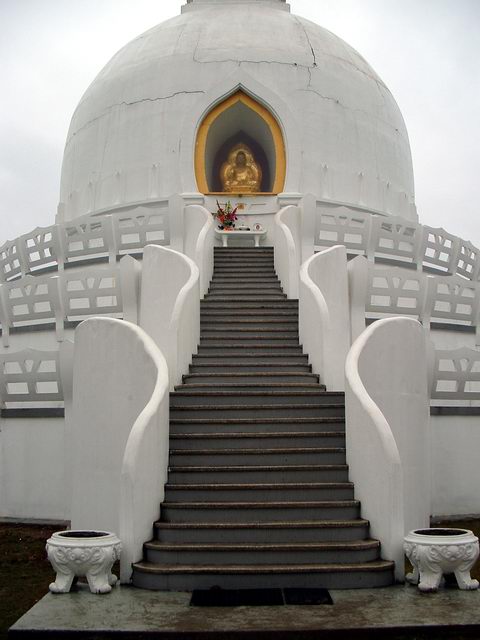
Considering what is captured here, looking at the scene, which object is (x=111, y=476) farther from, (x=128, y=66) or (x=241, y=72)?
(x=128, y=66)

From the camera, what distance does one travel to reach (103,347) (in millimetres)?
8297

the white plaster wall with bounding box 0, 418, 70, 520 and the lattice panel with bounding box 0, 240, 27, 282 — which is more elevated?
the lattice panel with bounding box 0, 240, 27, 282

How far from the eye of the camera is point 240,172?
62.8 feet

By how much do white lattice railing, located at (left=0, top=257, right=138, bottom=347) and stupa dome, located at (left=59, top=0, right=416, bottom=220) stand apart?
521 centimetres

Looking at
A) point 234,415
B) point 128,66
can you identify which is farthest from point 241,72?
point 234,415

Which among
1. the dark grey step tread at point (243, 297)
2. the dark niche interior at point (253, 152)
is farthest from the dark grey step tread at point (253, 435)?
the dark niche interior at point (253, 152)

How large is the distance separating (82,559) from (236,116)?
45.2 ft

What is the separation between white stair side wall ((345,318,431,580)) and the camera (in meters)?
6.96

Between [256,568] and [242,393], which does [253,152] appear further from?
[256,568]

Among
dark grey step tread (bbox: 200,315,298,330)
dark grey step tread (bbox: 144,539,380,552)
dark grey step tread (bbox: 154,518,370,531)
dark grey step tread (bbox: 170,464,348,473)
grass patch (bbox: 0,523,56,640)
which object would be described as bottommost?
grass patch (bbox: 0,523,56,640)

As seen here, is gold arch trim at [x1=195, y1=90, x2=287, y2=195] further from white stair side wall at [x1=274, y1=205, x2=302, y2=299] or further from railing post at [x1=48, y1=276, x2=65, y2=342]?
railing post at [x1=48, y1=276, x2=65, y2=342]

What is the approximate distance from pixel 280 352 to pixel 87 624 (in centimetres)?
536

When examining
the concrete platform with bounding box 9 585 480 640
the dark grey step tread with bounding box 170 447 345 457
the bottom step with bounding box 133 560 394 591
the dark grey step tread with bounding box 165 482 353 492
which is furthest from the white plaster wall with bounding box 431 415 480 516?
the concrete platform with bounding box 9 585 480 640

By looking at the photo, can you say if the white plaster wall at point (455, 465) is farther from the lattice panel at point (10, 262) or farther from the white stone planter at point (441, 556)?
the lattice panel at point (10, 262)
